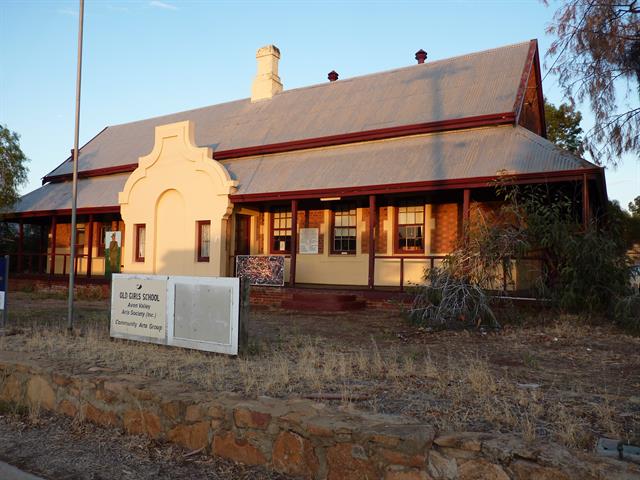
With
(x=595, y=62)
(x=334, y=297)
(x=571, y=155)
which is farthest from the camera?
(x=334, y=297)

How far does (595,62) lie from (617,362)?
646cm

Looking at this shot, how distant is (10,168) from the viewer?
20719 mm

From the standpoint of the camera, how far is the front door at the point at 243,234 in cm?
1925

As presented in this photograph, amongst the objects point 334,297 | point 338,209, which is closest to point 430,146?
point 338,209

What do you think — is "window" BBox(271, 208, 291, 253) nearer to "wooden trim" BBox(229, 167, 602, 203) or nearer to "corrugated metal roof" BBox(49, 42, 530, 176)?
"wooden trim" BBox(229, 167, 602, 203)

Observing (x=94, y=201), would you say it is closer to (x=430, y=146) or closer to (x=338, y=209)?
(x=338, y=209)

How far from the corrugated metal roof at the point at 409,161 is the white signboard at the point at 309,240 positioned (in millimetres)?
2205

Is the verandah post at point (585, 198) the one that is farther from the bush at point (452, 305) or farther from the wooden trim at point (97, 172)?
the wooden trim at point (97, 172)

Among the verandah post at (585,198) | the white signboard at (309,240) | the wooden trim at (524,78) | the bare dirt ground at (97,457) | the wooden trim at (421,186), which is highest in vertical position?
the wooden trim at (524,78)

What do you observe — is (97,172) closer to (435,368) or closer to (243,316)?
(243,316)

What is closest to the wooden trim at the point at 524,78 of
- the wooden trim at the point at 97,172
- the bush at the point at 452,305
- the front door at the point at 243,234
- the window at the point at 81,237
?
the bush at the point at 452,305

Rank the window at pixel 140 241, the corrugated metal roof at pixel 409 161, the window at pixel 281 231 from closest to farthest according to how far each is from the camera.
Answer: the corrugated metal roof at pixel 409 161, the window at pixel 281 231, the window at pixel 140 241

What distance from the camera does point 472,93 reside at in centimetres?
1669

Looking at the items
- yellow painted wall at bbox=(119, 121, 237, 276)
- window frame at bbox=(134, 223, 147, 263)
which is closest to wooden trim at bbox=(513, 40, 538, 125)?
yellow painted wall at bbox=(119, 121, 237, 276)
